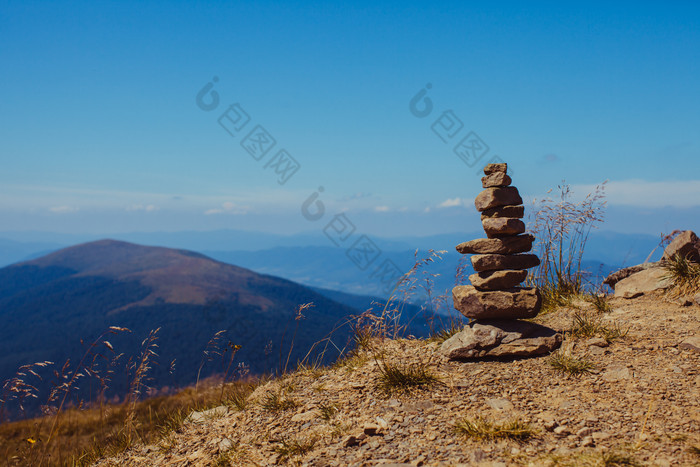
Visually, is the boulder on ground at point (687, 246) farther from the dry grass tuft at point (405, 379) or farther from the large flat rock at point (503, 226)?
the dry grass tuft at point (405, 379)

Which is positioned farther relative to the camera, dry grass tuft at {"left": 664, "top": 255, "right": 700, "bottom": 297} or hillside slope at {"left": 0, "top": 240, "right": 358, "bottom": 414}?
hillside slope at {"left": 0, "top": 240, "right": 358, "bottom": 414}

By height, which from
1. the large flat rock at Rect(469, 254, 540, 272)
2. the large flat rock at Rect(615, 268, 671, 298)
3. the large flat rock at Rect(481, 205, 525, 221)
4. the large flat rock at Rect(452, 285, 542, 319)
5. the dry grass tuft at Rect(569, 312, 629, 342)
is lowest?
the dry grass tuft at Rect(569, 312, 629, 342)

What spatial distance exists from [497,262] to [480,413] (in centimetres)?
265

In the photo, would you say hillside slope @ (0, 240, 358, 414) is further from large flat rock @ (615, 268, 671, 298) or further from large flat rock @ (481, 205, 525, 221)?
large flat rock @ (481, 205, 525, 221)

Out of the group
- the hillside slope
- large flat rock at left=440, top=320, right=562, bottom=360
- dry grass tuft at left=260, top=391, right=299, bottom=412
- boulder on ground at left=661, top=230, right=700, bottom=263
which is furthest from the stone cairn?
the hillside slope

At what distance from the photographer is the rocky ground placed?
404cm

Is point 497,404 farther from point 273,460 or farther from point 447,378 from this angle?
point 273,460

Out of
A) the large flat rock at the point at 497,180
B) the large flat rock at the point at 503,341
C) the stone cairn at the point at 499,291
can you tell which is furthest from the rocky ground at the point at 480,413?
the large flat rock at the point at 497,180

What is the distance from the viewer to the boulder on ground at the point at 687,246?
8133mm

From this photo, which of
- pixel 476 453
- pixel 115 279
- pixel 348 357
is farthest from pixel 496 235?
pixel 115 279

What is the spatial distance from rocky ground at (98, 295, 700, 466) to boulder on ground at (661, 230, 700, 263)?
158 centimetres

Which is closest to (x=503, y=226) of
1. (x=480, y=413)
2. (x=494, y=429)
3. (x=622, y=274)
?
(x=480, y=413)

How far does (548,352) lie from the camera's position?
6211 mm

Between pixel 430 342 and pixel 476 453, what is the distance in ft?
11.2
